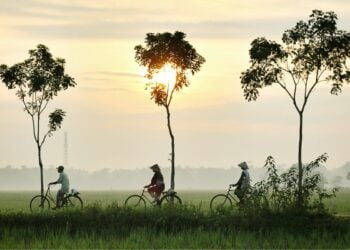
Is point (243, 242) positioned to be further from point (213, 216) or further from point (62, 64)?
point (62, 64)

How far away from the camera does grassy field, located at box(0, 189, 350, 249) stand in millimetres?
20641

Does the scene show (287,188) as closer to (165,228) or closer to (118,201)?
(165,228)

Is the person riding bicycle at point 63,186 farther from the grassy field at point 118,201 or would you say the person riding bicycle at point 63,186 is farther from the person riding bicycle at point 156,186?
the person riding bicycle at point 156,186

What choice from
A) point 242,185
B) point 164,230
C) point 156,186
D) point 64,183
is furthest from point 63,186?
point 164,230

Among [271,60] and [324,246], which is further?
[271,60]

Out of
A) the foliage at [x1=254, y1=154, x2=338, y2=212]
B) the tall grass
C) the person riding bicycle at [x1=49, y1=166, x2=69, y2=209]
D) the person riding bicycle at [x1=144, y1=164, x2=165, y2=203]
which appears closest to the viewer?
the tall grass

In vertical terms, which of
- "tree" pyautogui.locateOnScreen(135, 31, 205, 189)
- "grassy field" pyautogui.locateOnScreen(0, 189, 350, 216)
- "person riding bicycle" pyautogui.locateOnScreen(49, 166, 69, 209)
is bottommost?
"grassy field" pyautogui.locateOnScreen(0, 189, 350, 216)

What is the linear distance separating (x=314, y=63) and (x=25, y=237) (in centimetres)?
1555

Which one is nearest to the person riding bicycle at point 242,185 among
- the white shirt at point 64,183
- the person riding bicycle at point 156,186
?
the person riding bicycle at point 156,186

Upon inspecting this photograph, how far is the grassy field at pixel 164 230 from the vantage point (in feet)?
67.7

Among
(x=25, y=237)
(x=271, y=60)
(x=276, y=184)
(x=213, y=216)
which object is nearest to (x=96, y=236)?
(x=25, y=237)

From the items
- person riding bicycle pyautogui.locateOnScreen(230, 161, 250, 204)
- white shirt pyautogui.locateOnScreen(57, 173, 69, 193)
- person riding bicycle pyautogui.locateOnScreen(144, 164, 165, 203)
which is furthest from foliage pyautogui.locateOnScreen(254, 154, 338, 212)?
white shirt pyautogui.locateOnScreen(57, 173, 69, 193)

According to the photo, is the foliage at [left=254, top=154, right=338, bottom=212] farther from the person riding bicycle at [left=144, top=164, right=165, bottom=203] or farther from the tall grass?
the person riding bicycle at [left=144, top=164, right=165, bottom=203]

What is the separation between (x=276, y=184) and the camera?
24594 mm
